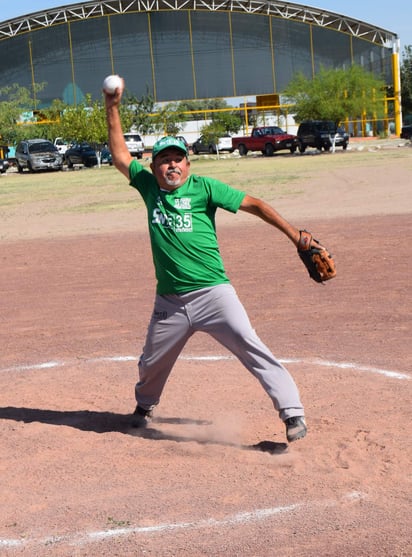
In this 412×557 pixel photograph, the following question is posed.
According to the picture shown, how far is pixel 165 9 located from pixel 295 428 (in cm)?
6656

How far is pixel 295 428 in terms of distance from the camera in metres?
5.61

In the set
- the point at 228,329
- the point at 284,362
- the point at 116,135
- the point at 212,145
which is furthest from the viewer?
the point at 212,145

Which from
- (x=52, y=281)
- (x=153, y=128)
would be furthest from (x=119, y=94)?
(x=153, y=128)

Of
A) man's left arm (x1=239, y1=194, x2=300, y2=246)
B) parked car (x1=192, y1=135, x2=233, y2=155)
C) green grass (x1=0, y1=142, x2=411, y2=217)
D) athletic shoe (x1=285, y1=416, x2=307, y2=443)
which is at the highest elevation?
parked car (x1=192, y1=135, x2=233, y2=155)

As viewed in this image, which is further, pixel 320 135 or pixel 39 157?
pixel 320 135

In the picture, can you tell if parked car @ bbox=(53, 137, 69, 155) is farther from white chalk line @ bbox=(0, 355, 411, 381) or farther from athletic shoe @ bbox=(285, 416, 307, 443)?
athletic shoe @ bbox=(285, 416, 307, 443)

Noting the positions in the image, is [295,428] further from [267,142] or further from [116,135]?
[267,142]

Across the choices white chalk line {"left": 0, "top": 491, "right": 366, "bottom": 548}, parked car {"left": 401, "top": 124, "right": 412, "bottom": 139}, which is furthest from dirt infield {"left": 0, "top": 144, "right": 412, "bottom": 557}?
parked car {"left": 401, "top": 124, "right": 412, "bottom": 139}

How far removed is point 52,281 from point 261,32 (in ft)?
203

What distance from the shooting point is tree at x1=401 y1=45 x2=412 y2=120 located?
73250 mm

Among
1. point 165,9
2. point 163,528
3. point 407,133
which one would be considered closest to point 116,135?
point 163,528

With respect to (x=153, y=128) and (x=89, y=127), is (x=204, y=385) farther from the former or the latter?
(x=153, y=128)

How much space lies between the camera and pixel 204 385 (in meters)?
7.32

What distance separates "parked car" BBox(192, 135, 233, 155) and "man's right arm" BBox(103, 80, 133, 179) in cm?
5095
